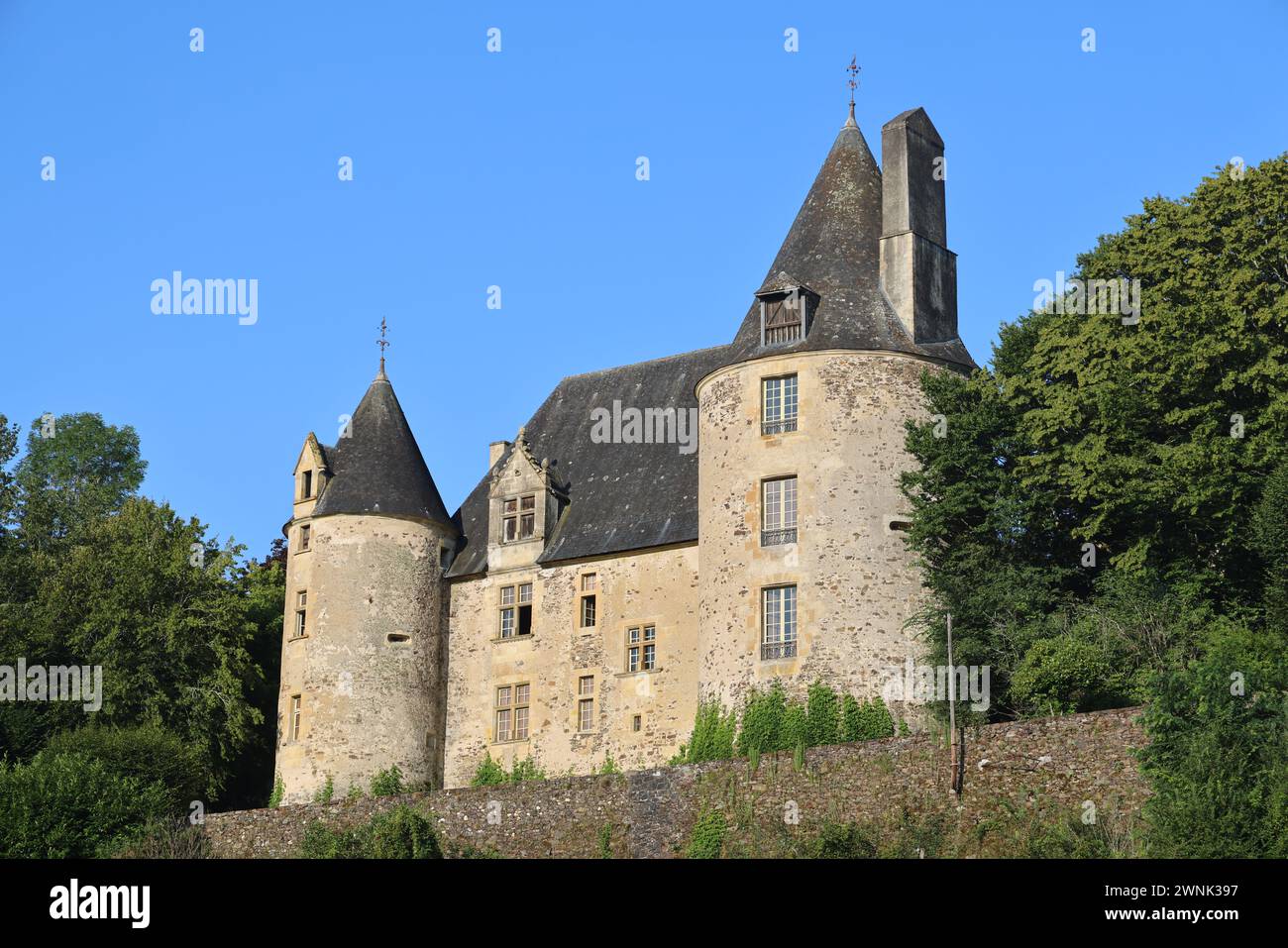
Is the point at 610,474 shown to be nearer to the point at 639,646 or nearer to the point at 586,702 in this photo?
the point at 639,646

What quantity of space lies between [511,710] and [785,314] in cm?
1133

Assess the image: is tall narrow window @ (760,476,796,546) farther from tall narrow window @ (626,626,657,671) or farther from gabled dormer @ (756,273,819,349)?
tall narrow window @ (626,626,657,671)

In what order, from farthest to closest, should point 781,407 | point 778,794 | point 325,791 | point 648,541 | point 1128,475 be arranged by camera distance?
1. point 648,541
2. point 325,791
3. point 781,407
4. point 1128,475
5. point 778,794

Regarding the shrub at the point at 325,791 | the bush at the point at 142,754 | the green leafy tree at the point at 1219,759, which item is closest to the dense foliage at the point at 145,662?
the bush at the point at 142,754

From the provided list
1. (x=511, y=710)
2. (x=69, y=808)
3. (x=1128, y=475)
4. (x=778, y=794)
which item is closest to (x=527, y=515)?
(x=511, y=710)

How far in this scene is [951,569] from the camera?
128 ft

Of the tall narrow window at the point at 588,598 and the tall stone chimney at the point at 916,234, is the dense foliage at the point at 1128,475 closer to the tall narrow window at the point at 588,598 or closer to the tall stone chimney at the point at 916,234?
the tall stone chimney at the point at 916,234

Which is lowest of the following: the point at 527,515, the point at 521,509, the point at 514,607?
the point at 514,607

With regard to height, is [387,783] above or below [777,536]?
below

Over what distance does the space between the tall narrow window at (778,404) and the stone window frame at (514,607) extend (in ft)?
27.1

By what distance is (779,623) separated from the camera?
39.6 metres

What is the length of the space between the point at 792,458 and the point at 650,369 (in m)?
9.70

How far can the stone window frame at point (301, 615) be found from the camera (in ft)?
151
